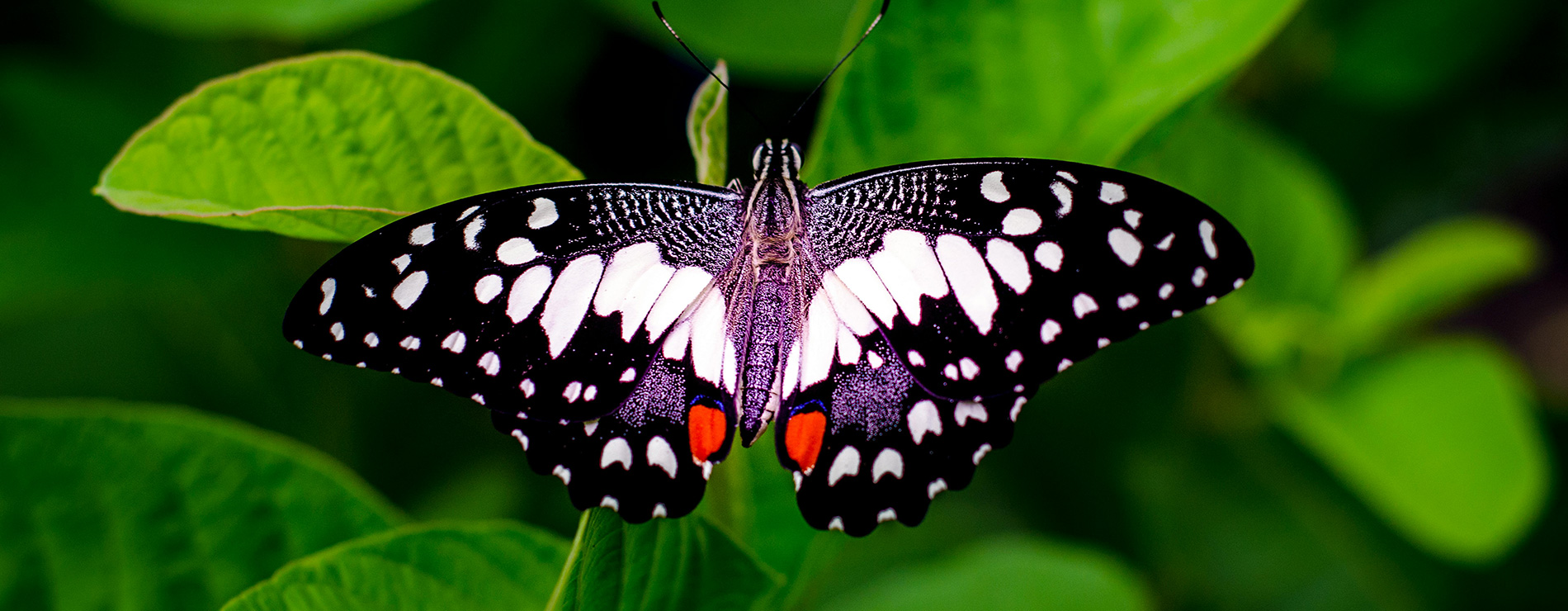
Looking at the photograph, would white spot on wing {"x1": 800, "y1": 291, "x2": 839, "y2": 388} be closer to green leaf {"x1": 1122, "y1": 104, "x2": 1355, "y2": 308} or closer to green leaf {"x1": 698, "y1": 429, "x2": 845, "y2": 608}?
green leaf {"x1": 698, "y1": 429, "x2": 845, "y2": 608}

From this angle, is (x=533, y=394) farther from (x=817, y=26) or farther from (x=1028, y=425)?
(x=1028, y=425)

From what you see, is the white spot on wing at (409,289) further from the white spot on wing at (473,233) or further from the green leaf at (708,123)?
the green leaf at (708,123)

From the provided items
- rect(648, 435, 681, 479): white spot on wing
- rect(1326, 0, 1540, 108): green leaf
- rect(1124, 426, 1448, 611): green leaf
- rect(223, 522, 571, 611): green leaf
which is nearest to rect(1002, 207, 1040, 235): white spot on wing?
rect(648, 435, 681, 479): white spot on wing

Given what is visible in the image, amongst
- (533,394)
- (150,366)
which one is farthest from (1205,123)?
(150,366)

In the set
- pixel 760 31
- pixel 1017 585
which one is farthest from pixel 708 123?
pixel 1017 585

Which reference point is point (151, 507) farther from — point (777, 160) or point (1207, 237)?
point (1207, 237)
